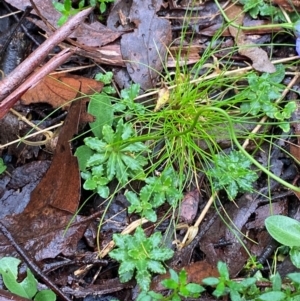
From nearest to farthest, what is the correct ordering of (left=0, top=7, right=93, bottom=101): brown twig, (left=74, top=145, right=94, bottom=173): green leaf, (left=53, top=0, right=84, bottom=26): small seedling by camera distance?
1. (left=0, top=7, right=93, bottom=101): brown twig
2. (left=74, top=145, right=94, bottom=173): green leaf
3. (left=53, top=0, right=84, bottom=26): small seedling

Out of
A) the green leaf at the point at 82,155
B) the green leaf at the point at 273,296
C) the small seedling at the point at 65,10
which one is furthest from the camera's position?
the small seedling at the point at 65,10

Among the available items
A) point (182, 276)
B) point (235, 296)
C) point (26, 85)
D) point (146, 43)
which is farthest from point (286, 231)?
point (26, 85)

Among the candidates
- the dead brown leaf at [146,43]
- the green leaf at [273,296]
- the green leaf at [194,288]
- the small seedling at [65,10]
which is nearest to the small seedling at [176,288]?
the green leaf at [194,288]

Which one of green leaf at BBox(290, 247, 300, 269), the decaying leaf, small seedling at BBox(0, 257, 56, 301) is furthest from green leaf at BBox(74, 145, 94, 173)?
green leaf at BBox(290, 247, 300, 269)

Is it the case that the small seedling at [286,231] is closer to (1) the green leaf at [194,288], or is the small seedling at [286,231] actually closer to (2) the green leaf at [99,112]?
(1) the green leaf at [194,288]

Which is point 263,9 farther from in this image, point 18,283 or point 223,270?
point 18,283

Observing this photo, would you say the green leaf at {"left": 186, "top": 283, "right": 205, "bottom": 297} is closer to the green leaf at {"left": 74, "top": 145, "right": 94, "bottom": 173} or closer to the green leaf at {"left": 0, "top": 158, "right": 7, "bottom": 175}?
the green leaf at {"left": 74, "top": 145, "right": 94, "bottom": 173}

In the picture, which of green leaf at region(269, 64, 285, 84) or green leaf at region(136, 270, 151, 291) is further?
green leaf at region(269, 64, 285, 84)
